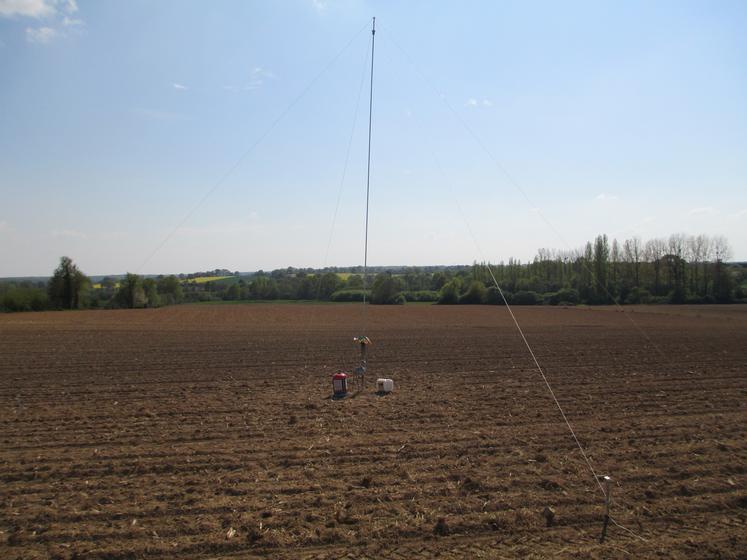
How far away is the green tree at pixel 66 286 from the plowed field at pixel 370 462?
150 ft

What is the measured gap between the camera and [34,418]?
34.9ft

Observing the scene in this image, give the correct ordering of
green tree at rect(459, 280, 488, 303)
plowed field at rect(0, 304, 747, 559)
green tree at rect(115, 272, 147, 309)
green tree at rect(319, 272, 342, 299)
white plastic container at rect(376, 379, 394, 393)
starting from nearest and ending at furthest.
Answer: plowed field at rect(0, 304, 747, 559) → white plastic container at rect(376, 379, 394, 393) → green tree at rect(319, 272, 342, 299) → green tree at rect(115, 272, 147, 309) → green tree at rect(459, 280, 488, 303)

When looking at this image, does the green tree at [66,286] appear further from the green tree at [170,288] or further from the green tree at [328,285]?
the green tree at [328,285]

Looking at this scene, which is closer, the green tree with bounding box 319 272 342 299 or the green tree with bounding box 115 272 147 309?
the green tree with bounding box 319 272 342 299

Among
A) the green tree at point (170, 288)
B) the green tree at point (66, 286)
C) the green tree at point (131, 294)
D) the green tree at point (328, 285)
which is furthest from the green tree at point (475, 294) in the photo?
the green tree at point (66, 286)

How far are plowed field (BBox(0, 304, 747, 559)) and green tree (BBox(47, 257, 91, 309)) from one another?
45.9 metres

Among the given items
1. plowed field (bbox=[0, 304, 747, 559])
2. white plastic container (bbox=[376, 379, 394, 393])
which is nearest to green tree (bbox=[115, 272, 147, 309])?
plowed field (bbox=[0, 304, 747, 559])

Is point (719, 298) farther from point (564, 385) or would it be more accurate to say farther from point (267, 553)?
point (267, 553)

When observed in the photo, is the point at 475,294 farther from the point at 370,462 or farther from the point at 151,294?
the point at 370,462

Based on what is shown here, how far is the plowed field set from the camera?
5.68 m

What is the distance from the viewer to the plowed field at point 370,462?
18.6ft

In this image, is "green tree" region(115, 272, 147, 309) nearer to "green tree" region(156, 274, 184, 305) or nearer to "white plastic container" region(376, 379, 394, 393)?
"green tree" region(156, 274, 184, 305)

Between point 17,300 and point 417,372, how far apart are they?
54.4 m

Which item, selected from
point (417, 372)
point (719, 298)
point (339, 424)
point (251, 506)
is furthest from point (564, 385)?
point (719, 298)
